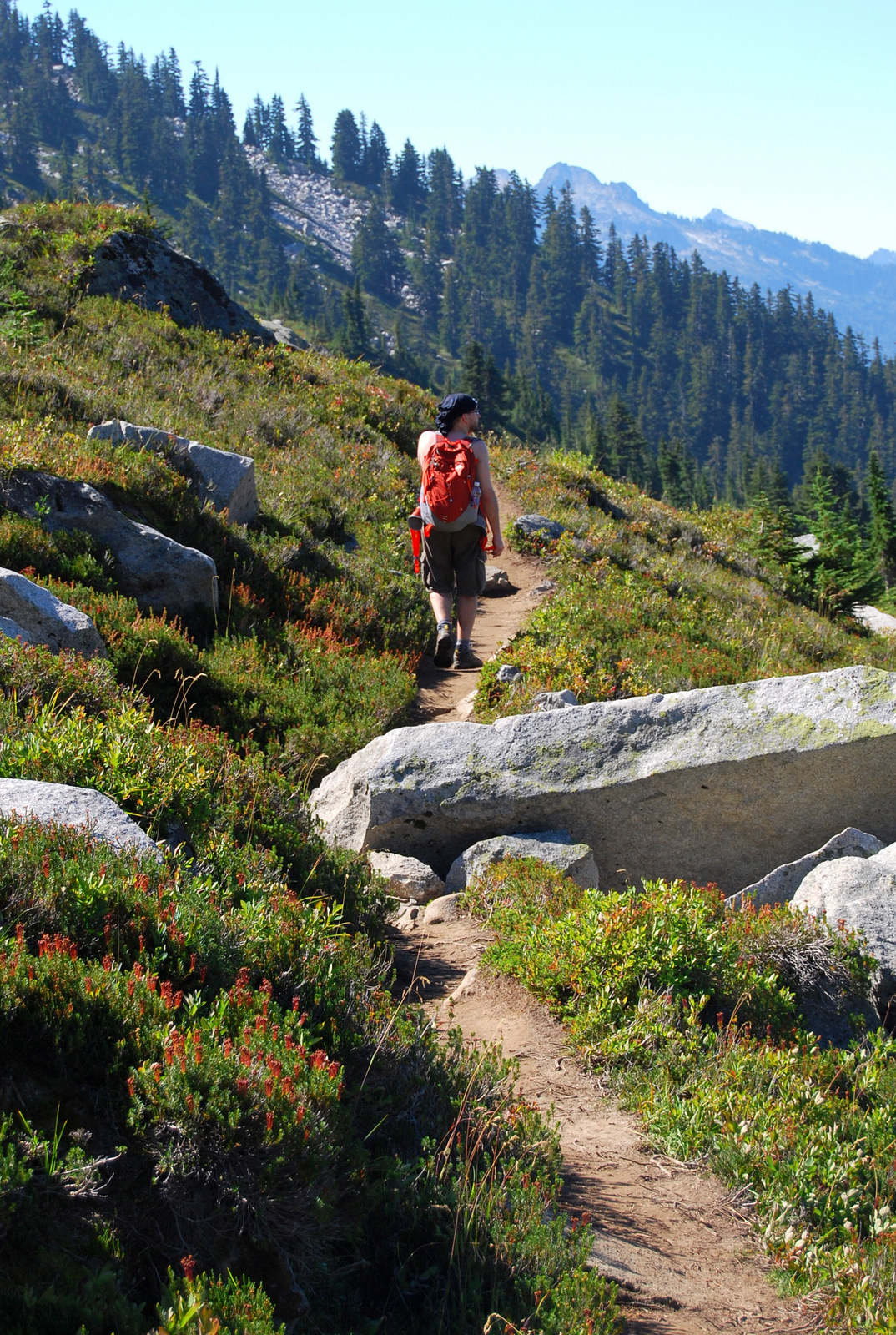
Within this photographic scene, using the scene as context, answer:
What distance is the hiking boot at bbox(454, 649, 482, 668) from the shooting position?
28.3 feet

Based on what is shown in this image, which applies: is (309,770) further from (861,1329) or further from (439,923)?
(861,1329)

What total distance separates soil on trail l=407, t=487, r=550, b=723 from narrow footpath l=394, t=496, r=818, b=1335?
348cm

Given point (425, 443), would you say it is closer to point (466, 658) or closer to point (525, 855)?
point (466, 658)

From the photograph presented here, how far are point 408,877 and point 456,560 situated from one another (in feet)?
11.3

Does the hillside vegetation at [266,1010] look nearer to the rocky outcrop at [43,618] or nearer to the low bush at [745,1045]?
the low bush at [745,1045]

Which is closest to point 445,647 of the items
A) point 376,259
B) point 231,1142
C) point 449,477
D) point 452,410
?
point 449,477

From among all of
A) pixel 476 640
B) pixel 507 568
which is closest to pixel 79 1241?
pixel 476 640

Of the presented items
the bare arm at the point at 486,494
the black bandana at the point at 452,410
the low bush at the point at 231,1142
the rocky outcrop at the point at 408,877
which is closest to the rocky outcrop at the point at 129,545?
the black bandana at the point at 452,410

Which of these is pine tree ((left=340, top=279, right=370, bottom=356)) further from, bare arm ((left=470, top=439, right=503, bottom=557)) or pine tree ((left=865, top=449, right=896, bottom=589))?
bare arm ((left=470, top=439, right=503, bottom=557))

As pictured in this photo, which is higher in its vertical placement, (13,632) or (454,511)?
(454,511)

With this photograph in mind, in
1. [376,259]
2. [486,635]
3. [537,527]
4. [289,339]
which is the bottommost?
[486,635]

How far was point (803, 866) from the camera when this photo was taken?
20.0ft

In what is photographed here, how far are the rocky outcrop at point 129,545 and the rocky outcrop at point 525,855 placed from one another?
404 cm

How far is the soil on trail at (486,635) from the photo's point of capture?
881 centimetres
